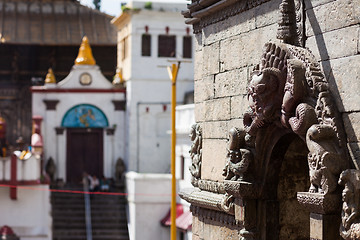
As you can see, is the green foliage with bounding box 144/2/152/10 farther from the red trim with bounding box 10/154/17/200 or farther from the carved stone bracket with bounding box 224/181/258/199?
the carved stone bracket with bounding box 224/181/258/199

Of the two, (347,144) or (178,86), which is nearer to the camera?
(347,144)

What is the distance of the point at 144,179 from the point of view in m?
31.8

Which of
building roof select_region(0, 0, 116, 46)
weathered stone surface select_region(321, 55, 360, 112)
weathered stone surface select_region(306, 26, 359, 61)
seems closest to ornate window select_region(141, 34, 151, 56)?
building roof select_region(0, 0, 116, 46)

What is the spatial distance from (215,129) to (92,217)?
76.7 ft

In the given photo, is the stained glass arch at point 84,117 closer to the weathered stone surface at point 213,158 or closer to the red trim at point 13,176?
the red trim at point 13,176

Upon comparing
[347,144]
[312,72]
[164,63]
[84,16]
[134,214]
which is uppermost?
[84,16]

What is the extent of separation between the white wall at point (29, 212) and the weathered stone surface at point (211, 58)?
882 inches

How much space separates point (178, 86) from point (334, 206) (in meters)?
29.8

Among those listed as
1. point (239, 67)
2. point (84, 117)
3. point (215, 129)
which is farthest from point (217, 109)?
point (84, 117)

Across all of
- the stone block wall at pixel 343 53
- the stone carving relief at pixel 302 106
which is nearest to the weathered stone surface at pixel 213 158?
the stone carving relief at pixel 302 106

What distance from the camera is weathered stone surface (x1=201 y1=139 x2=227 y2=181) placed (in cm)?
992

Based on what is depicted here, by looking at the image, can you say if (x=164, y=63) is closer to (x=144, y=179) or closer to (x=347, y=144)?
(x=144, y=179)

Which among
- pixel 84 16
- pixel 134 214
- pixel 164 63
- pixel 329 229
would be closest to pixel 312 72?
pixel 329 229

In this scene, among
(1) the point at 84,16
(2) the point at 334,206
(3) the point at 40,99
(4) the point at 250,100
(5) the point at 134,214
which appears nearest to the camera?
(2) the point at 334,206
